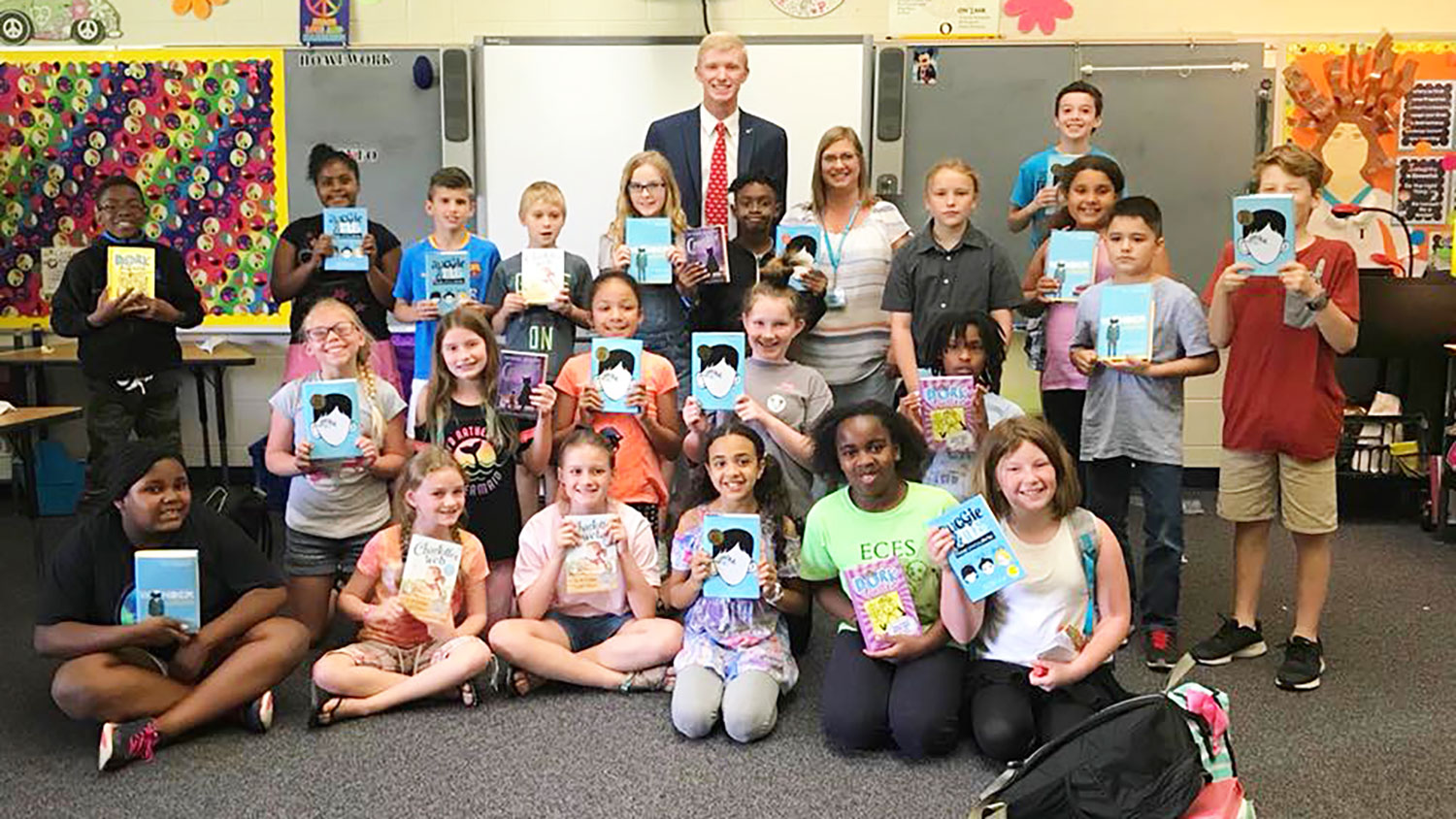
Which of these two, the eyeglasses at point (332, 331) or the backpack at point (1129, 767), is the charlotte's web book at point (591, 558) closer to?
the eyeglasses at point (332, 331)

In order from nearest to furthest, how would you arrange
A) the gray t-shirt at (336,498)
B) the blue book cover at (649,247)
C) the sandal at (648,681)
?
the sandal at (648,681), the gray t-shirt at (336,498), the blue book cover at (649,247)

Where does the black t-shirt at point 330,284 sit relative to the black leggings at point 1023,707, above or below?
above

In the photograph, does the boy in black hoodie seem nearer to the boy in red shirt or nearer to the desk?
the desk

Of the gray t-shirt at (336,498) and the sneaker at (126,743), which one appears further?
the gray t-shirt at (336,498)

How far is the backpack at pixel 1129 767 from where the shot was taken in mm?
2115

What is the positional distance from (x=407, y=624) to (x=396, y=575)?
128mm

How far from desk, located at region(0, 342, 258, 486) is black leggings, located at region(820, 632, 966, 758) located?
3.42m

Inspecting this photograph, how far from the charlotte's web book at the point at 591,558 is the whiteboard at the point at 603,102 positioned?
2.59 metres

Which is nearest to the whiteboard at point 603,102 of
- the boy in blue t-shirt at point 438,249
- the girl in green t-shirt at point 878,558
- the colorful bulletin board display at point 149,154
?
the colorful bulletin board display at point 149,154

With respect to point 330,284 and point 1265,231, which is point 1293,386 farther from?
point 330,284

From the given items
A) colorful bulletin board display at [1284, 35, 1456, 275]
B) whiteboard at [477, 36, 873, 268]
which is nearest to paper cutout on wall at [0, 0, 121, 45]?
whiteboard at [477, 36, 873, 268]

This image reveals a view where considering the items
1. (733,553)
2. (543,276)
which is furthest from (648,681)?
(543,276)

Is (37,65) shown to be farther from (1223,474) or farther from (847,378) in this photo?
(1223,474)

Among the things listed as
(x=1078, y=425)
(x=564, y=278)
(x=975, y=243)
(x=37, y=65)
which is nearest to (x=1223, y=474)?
(x=1078, y=425)
